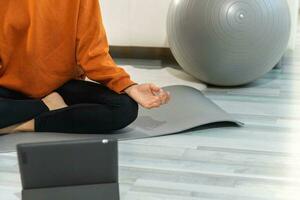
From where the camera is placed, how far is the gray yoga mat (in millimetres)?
1904

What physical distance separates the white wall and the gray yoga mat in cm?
82

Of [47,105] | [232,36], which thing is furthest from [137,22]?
[47,105]

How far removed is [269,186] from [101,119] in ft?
2.05

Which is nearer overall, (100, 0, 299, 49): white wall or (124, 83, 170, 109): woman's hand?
(124, 83, 170, 109): woman's hand

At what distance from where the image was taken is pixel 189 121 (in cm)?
203

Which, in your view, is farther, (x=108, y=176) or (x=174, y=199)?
(x=174, y=199)

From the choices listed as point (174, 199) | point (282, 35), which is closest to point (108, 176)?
point (174, 199)

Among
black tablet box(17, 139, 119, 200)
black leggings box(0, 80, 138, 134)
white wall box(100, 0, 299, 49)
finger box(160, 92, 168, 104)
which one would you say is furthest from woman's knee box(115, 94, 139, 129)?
white wall box(100, 0, 299, 49)

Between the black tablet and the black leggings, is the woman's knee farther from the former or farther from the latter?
the black tablet

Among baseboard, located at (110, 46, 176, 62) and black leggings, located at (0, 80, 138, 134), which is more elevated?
black leggings, located at (0, 80, 138, 134)

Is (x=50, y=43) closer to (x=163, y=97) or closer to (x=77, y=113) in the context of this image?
(x=77, y=113)

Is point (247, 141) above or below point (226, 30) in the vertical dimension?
below

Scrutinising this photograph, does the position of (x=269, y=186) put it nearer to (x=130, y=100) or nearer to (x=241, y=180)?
(x=241, y=180)

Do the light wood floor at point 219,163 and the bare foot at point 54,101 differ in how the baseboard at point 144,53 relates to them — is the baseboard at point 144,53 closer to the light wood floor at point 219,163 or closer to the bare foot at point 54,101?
the light wood floor at point 219,163
